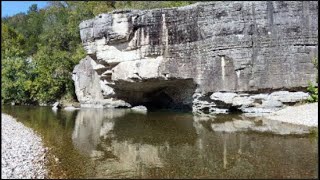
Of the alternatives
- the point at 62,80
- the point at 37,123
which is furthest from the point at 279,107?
the point at 62,80

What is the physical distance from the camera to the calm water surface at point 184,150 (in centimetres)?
1152

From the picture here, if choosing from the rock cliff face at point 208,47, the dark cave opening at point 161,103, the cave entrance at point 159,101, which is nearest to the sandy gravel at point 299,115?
the rock cliff face at point 208,47

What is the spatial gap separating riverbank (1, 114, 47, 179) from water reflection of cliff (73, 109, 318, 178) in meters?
1.80

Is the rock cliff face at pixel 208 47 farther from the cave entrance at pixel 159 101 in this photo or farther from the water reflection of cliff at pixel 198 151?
the water reflection of cliff at pixel 198 151

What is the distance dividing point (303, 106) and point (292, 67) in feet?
11.5

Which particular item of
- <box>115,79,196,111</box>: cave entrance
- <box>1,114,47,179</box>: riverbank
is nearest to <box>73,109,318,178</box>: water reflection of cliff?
<box>1,114,47,179</box>: riverbank

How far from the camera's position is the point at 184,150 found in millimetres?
15023

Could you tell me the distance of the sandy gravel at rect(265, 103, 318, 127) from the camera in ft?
70.5

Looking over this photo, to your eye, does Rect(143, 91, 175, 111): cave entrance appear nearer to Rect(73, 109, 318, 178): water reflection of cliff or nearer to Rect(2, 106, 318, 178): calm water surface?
Rect(2, 106, 318, 178): calm water surface

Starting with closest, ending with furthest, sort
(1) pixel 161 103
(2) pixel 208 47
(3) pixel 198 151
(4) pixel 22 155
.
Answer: (4) pixel 22 155, (3) pixel 198 151, (2) pixel 208 47, (1) pixel 161 103

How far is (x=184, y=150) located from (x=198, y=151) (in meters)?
0.65

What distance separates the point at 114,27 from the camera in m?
31.7

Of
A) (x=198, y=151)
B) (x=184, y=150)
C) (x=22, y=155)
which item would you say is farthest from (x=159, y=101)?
(x=22, y=155)

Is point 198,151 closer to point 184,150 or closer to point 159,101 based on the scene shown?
point 184,150
